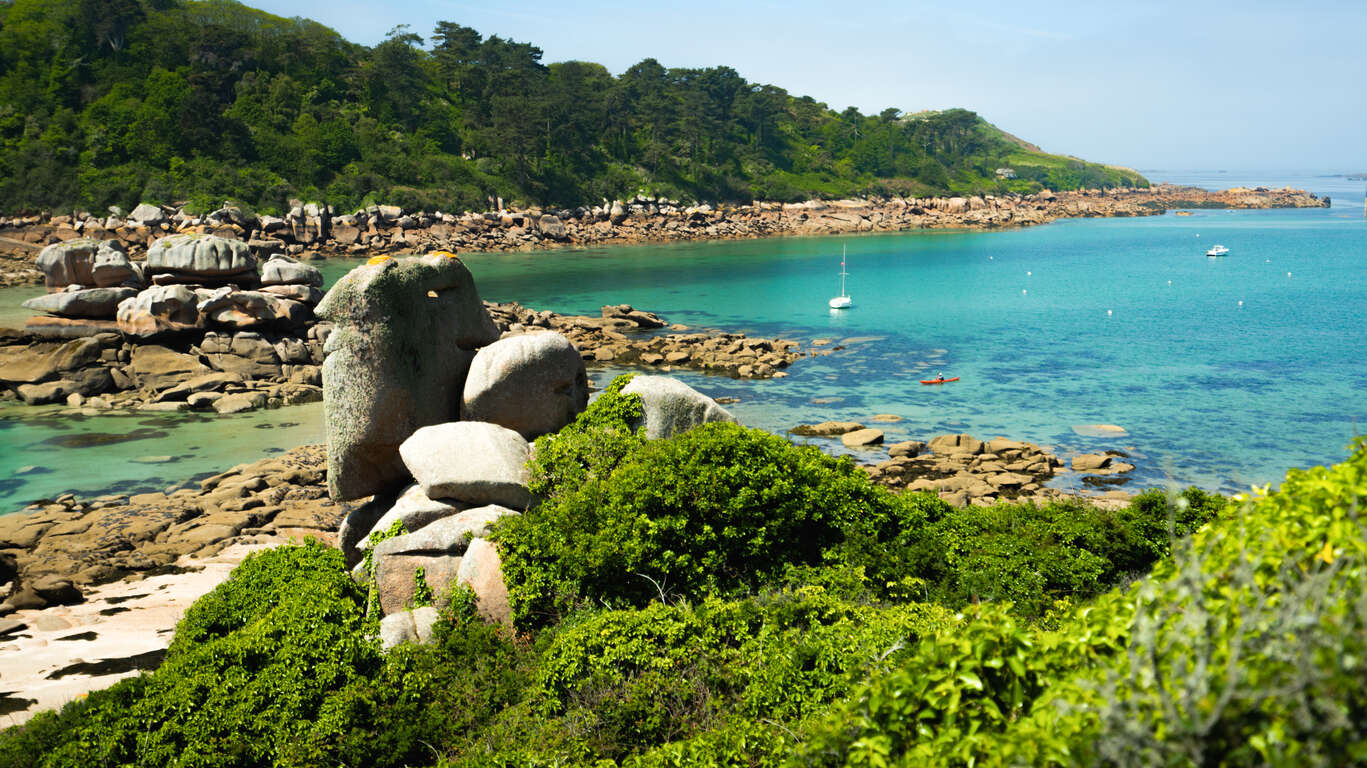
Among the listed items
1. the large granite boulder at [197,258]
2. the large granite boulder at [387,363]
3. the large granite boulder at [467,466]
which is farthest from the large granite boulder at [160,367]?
the large granite boulder at [467,466]

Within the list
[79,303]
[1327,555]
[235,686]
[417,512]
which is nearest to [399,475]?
[417,512]

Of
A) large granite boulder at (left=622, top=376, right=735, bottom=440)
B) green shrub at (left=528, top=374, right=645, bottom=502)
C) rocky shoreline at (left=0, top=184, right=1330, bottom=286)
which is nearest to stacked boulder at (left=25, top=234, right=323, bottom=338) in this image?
rocky shoreline at (left=0, top=184, right=1330, bottom=286)

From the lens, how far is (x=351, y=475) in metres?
14.6

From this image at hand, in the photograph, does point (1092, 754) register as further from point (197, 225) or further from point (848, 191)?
point (848, 191)

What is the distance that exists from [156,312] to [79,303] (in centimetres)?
367

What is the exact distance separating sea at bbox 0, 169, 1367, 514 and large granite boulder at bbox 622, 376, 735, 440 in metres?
7.68

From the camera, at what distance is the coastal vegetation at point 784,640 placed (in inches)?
146

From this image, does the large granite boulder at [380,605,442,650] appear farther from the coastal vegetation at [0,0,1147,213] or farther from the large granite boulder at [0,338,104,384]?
the coastal vegetation at [0,0,1147,213]

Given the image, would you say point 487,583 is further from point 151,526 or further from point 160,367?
point 160,367

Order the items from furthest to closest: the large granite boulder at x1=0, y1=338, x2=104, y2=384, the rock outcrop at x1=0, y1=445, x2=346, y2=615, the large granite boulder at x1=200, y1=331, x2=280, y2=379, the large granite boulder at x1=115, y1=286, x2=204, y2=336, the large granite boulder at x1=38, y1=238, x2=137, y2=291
Answer: the large granite boulder at x1=38, y1=238, x2=137, y2=291
the large granite boulder at x1=200, y1=331, x2=280, y2=379
the large granite boulder at x1=115, y1=286, x2=204, y2=336
the large granite boulder at x1=0, y1=338, x2=104, y2=384
the rock outcrop at x1=0, y1=445, x2=346, y2=615

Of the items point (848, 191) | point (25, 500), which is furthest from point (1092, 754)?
point (848, 191)

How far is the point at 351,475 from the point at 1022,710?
12222 millimetres

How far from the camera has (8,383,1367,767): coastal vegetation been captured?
3.70 meters

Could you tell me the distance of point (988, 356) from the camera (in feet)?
131
